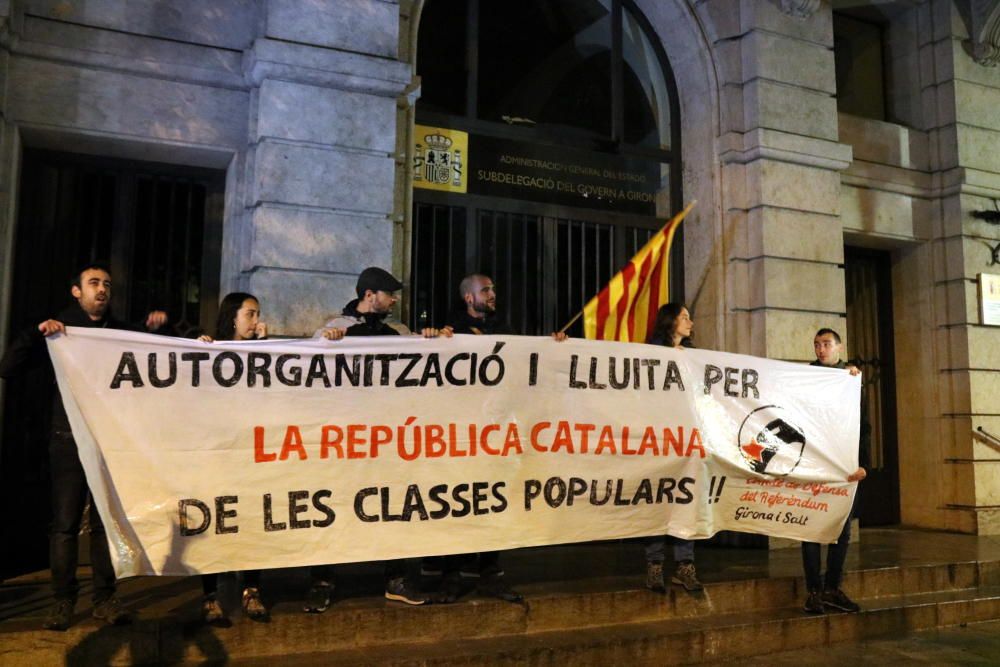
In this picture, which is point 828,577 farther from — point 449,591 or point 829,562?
point 449,591

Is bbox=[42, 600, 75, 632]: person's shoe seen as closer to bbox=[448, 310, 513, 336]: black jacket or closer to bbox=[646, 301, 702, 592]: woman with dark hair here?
bbox=[448, 310, 513, 336]: black jacket

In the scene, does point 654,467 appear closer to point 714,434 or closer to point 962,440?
point 714,434

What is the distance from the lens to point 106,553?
4.50 metres

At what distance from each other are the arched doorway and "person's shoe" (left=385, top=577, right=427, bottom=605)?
114 inches

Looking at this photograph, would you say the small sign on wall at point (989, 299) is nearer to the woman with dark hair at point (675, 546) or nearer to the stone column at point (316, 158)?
the woman with dark hair at point (675, 546)

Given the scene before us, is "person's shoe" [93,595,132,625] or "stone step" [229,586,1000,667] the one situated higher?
"person's shoe" [93,595,132,625]

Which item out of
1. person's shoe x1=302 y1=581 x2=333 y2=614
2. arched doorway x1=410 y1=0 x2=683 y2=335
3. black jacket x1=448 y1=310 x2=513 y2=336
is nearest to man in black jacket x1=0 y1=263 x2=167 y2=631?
person's shoe x1=302 y1=581 x2=333 y2=614

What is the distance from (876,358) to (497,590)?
6933 millimetres

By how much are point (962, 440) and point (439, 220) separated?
6.54 metres

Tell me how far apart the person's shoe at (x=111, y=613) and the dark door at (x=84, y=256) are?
2040 millimetres

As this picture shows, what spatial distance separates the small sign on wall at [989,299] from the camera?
31.0 feet

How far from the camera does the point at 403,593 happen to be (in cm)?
495

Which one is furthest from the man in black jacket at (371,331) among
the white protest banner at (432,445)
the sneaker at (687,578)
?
the sneaker at (687,578)

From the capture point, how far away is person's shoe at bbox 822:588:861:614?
575 centimetres
